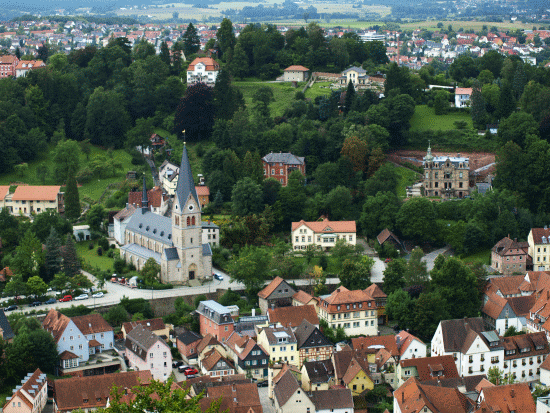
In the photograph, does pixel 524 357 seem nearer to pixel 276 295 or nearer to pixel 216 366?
pixel 276 295

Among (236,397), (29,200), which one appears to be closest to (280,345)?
(236,397)

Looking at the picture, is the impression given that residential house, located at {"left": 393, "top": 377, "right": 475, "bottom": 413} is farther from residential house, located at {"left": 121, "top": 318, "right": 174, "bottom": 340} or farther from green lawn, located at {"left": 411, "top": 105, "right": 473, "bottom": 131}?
green lawn, located at {"left": 411, "top": 105, "right": 473, "bottom": 131}

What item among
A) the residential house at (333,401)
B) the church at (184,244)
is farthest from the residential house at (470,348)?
the church at (184,244)

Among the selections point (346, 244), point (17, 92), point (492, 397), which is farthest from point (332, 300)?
point (17, 92)

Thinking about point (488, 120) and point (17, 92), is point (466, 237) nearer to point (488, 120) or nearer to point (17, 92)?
point (488, 120)

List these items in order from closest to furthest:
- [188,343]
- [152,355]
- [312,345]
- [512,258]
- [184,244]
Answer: [152,355] < [312,345] < [188,343] < [184,244] < [512,258]

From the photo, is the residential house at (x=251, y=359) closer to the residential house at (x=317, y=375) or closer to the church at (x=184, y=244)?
the residential house at (x=317, y=375)
